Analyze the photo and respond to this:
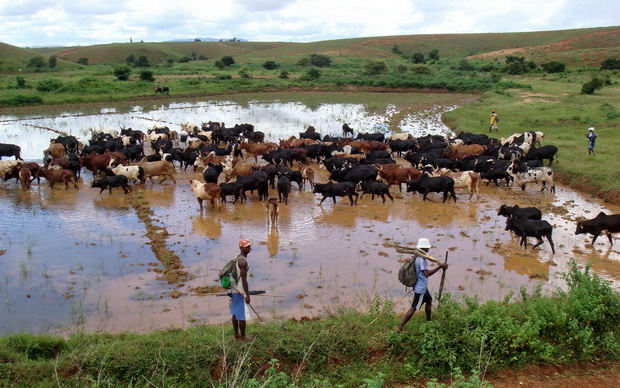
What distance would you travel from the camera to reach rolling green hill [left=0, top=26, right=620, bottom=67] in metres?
86.1

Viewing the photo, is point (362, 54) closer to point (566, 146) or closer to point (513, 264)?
point (566, 146)

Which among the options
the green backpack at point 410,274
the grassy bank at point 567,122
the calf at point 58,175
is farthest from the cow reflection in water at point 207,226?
the grassy bank at point 567,122

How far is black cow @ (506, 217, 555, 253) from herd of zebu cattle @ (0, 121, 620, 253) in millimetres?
22

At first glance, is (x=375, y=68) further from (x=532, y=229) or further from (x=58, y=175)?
(x=532, y=229)

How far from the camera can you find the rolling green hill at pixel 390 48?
86.1 m

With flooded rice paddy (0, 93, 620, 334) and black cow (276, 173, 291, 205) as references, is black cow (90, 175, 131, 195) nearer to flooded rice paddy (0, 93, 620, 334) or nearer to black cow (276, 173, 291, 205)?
flooded rice paddy (0, 93, 620, 334)

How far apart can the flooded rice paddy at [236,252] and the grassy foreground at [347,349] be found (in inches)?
47.4

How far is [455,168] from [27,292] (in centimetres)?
1397

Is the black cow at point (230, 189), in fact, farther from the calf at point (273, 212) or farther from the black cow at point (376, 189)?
the black cow at point (376, 189)

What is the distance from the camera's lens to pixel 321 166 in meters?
20.0

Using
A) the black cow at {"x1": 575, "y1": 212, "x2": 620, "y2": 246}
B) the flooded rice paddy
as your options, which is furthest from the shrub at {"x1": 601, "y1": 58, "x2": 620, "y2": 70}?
the black cow at {"x1": 575, "y1": 212, "x2": 620, "y2": 246}

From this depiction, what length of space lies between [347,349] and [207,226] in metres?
7.08

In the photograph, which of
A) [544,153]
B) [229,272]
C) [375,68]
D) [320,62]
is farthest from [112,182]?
[320,62]

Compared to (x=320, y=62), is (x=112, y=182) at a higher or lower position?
lower
